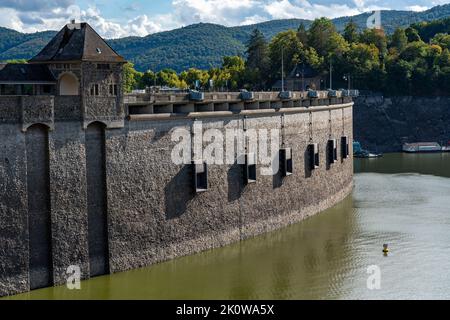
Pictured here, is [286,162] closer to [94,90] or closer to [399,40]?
[94,90]

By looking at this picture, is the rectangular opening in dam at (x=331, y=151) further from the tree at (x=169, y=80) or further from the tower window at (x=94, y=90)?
the tree at (x=169, y=80)

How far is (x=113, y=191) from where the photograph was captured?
33.4 m

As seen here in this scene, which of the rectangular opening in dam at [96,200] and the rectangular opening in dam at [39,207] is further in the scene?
the rectangular opening in dam at [96,200]

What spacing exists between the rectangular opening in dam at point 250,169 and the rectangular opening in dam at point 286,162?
11.5 ft

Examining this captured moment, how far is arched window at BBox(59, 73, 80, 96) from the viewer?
110 feet

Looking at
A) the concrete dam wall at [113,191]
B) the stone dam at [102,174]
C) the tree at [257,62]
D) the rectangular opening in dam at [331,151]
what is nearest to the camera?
the concrete dam wall at [113,191]

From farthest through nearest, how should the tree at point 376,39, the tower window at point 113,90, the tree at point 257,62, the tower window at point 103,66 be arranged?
the tree at point 376,39 → the tree at point 257,62 → the tower window at point 113,90 → the tower window at point 103,66

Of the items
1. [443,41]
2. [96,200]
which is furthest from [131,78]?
[96,200]

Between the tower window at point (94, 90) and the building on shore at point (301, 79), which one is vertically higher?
the building on shore at point (301, 79)

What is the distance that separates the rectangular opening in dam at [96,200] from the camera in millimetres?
32500

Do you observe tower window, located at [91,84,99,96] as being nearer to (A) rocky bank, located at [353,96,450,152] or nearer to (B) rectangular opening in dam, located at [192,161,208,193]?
(B) rectangular opening in dam, located at [192,161,208,193]

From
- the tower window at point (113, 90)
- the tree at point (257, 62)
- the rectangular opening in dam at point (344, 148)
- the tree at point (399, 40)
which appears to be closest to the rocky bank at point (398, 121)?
the tree at point (257, 62)

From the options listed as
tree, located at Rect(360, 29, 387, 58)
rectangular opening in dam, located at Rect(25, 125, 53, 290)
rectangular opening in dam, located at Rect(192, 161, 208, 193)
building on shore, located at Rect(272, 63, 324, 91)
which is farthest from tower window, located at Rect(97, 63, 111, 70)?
tree, located at Rect(360, 29, 387, 58)
